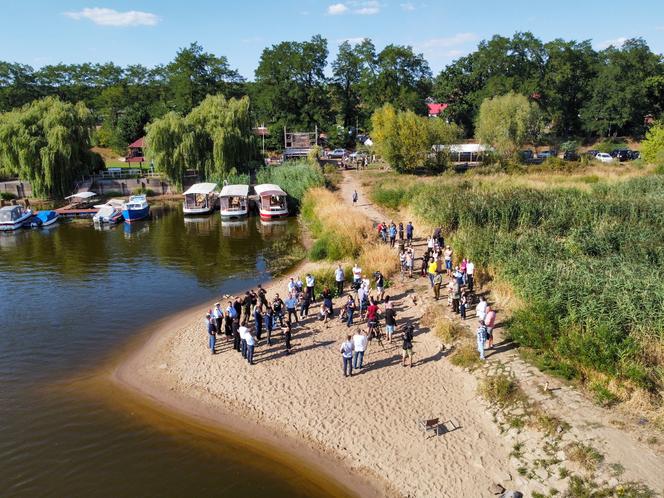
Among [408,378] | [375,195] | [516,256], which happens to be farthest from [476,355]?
[375,195]

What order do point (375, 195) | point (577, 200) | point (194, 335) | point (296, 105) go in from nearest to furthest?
point (194, 335) → point (577, 200) → point (375, 195) → point (296, 105)

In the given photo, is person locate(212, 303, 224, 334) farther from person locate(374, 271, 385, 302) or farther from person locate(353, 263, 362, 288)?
person locate(374, 271, 385, 302)

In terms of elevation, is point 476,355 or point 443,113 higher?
point 443,113

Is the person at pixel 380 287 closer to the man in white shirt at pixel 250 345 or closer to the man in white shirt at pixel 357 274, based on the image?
the man in white shirt at pixel 357 274

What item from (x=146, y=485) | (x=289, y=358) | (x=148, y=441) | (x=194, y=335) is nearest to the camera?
(x=146, y=485)

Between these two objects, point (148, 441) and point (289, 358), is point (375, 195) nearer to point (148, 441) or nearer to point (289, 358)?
point (289, 358)

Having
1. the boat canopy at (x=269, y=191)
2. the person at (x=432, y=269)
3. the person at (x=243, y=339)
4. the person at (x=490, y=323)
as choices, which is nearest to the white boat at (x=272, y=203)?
the boat canopy at (x=269, y=191)

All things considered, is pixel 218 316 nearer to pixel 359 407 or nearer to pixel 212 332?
pixel 212 332
